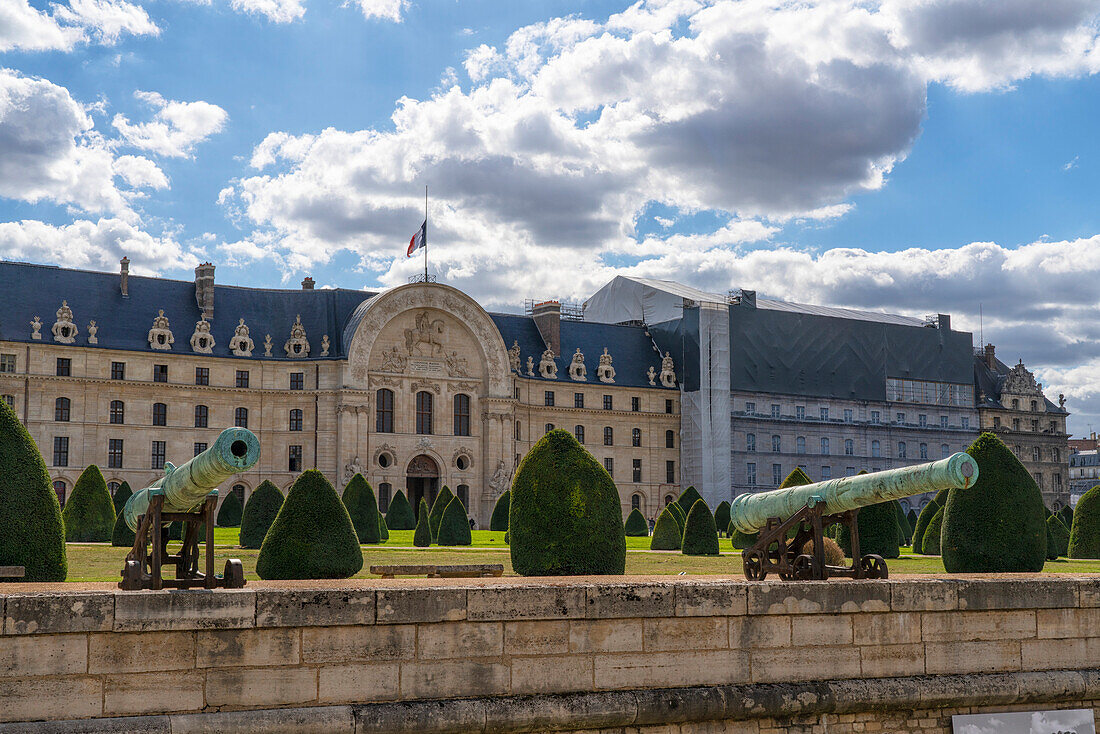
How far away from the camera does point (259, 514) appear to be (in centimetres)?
2995

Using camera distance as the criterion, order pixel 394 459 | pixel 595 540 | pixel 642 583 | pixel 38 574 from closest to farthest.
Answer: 1. pixel 642 583
2. pixel 38 574
3. pixel 595 540
4. pixel 394 459

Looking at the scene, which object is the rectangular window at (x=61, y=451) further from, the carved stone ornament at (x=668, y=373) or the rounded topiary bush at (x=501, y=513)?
the carved stone ornament at (x=668, y=373)

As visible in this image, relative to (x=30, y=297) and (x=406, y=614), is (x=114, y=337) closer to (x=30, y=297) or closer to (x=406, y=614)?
(x=30, y=297)

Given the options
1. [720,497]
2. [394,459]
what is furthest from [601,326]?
[394,459]

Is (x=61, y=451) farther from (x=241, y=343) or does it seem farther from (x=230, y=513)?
(x=230, y=513)

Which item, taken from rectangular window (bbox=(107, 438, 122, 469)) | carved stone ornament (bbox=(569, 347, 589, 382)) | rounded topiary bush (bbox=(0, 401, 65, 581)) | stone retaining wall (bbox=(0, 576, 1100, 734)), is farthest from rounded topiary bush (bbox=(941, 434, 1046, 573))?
carved stone ornament (bbox=(569, 347, 589, 382))

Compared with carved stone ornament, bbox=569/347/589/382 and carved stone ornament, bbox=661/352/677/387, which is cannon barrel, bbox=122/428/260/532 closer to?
carved stone ornament, bbox=569/347/589/382

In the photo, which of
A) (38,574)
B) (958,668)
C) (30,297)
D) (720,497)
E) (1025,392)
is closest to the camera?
(958,668)

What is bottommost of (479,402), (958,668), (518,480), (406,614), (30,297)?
(958,668)

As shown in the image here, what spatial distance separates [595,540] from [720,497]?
5079 centimetres

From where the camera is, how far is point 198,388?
55594 millimetres

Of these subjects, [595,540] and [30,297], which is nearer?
[595,540]

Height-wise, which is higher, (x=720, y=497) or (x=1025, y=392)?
(x=1025, y=392)

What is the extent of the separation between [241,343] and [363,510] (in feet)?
76.5
